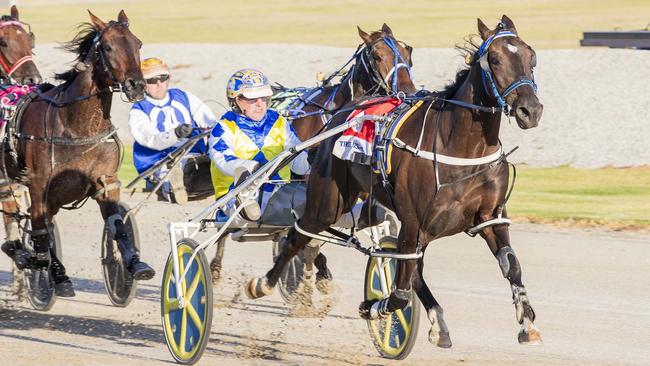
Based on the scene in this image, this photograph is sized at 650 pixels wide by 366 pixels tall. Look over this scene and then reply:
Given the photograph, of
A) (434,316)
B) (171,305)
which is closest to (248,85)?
(171,305)

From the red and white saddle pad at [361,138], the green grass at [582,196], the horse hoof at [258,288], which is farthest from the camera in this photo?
the green grass at [582,196]

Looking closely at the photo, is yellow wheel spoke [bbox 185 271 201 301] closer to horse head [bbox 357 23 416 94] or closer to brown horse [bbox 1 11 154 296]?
brown horse [bbox 1 11 154 296]

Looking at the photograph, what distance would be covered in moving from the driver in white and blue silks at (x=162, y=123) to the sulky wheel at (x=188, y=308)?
1701 millimetres

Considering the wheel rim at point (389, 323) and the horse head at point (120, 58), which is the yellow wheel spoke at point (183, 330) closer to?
the wheel rim at point (389, 323)

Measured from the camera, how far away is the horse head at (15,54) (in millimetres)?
10438

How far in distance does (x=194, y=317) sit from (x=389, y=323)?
3.83 ft

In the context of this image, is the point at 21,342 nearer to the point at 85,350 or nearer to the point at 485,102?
the point at 85,350

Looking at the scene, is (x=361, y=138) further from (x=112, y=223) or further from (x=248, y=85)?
(x=112, y=223)

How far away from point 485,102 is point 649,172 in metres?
11.8

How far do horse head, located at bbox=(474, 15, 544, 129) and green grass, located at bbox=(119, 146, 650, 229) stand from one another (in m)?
6.99

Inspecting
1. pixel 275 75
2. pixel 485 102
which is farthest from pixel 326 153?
pixel 275 75

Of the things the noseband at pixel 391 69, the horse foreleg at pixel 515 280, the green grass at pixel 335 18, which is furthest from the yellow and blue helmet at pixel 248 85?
the green grass at pixel 335 18

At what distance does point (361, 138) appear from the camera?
7.08 m

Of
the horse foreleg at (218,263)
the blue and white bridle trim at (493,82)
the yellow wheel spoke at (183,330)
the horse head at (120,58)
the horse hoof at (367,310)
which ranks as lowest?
the yellow wheel spoke at (183,330)
